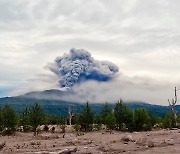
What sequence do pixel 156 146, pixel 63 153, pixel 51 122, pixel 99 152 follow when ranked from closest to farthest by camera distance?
pixel 63 153
pixel 99 152
pixel 156 146
pixel 51 122

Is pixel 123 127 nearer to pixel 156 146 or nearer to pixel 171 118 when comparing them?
pixel 171 118

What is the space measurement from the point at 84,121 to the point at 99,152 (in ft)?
177

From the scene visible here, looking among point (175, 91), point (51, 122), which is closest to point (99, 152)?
point (175, 91)

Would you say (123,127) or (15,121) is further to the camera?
(123,127)

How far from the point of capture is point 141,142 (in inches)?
1485

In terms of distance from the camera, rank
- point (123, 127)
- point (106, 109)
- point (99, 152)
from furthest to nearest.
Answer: point (106, 109) → point (123, 127) → point (99, 152)

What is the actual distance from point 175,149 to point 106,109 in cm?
7187

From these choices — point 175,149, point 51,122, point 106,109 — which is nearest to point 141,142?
point 175,149

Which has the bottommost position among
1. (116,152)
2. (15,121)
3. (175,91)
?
(116,152)

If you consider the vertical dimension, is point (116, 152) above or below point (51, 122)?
below

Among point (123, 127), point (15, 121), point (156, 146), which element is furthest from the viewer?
point (123, 127)

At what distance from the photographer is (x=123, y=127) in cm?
8956

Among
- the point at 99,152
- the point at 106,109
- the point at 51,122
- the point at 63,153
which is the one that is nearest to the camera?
the point at 63,153

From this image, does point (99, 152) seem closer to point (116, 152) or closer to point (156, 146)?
point (116, 152)
